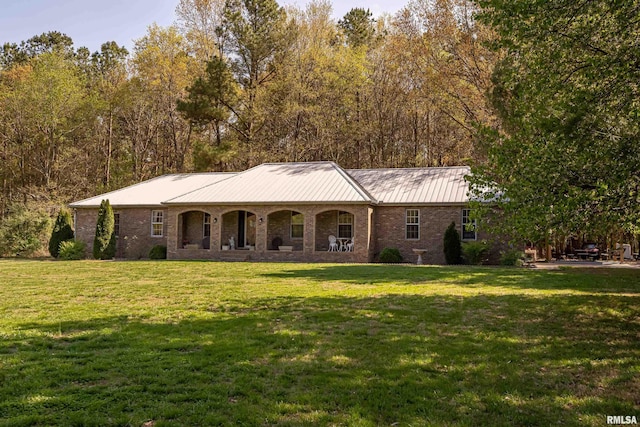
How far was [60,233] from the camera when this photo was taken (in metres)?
28.1

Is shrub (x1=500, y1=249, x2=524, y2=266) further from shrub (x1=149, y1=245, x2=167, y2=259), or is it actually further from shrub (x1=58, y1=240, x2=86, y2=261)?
shrub (x1=58, y1=240, x2=86, y2=261)

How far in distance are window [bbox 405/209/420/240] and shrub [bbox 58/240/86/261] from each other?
16967 mm

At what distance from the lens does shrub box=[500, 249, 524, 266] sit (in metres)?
20.8

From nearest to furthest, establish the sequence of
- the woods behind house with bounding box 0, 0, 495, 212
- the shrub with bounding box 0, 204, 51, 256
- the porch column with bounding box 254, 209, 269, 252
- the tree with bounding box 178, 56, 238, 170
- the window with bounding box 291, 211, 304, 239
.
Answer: the porch column with bounding box 254, 209, 269, 252 → the window with bounding box 291, 211, 304, 239 → the shrub with bounding box 0, 204, 51, 256 → the tree with bounding box 178, 56, 238, 170 → the woods behind house with bounding box 0, 0, 495, 212

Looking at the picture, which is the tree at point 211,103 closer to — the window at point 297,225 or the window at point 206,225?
the window at point 206,225

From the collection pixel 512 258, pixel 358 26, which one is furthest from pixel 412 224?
pixel 358 26

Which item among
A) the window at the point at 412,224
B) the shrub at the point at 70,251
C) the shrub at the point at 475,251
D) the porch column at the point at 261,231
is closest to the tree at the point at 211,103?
the shrub at the point at 70,251

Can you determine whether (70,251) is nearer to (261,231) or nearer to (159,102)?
(261,231)

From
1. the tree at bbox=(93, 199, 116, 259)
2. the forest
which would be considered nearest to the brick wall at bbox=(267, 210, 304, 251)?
the tree at bbox=(93, 199, 116, 259)

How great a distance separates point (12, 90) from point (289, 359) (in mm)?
40484

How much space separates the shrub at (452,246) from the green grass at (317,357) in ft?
34.5

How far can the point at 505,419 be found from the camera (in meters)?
4.27

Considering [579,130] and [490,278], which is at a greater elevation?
[579,130]

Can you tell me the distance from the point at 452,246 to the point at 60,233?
21.2 metres
